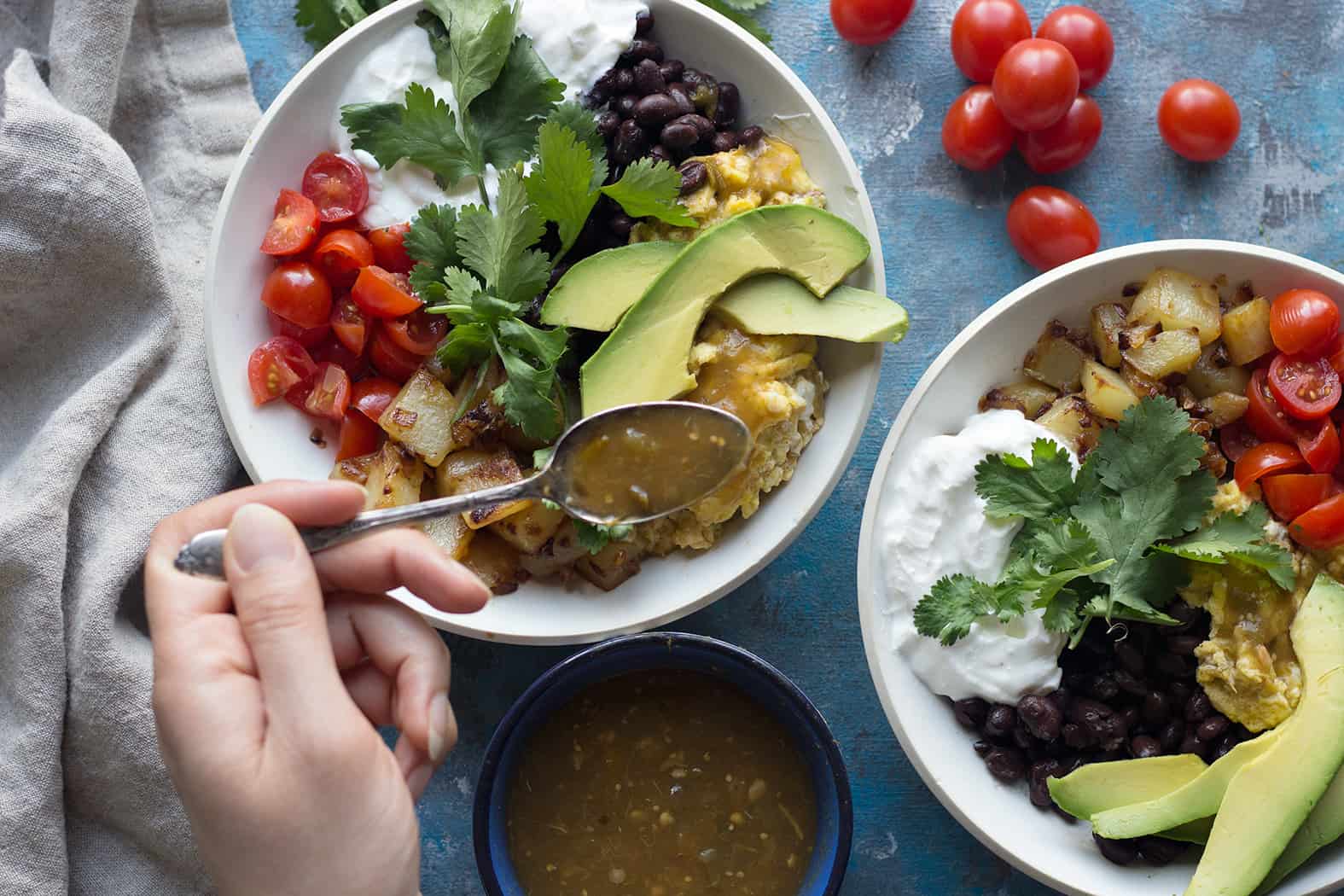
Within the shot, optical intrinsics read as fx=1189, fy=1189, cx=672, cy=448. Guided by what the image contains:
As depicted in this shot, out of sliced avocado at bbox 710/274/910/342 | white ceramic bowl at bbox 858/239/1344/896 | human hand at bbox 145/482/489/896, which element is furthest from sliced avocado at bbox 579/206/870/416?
human hand at bbox 145/482/489/896

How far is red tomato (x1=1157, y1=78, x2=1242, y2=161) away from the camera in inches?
112

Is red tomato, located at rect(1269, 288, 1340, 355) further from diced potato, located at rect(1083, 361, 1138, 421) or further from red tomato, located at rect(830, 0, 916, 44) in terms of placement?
red tomato, located at rect(830, 0, 916, 44)

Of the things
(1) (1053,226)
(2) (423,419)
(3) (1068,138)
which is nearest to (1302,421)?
(1) (1053,226)

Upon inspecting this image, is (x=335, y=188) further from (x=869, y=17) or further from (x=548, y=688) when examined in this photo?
(x=869, y=17)

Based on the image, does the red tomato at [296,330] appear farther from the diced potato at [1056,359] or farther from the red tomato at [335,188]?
the diced potato at [1056,359]

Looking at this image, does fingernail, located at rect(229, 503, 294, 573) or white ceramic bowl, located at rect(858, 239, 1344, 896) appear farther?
white ceramic bowl, located at rect(858, 239, 1344, 896)

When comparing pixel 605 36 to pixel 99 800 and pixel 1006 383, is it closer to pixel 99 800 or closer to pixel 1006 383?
pixel 1006 383

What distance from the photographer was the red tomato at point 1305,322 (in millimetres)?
2463

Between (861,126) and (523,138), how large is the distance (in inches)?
36.4

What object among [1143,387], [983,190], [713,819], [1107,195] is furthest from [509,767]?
[1107,195]

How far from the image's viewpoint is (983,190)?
2.98 meters

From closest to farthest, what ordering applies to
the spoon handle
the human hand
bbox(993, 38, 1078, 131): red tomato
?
the human hand
the spoon handle
bbox(993, 38, 1078, 131): red tomato

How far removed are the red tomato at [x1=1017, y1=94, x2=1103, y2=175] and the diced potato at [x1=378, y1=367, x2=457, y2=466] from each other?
1543mm

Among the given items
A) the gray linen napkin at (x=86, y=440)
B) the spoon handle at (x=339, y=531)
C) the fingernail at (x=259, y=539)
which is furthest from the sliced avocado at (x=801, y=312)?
the gray linen napkin at (x=86, y=440)
